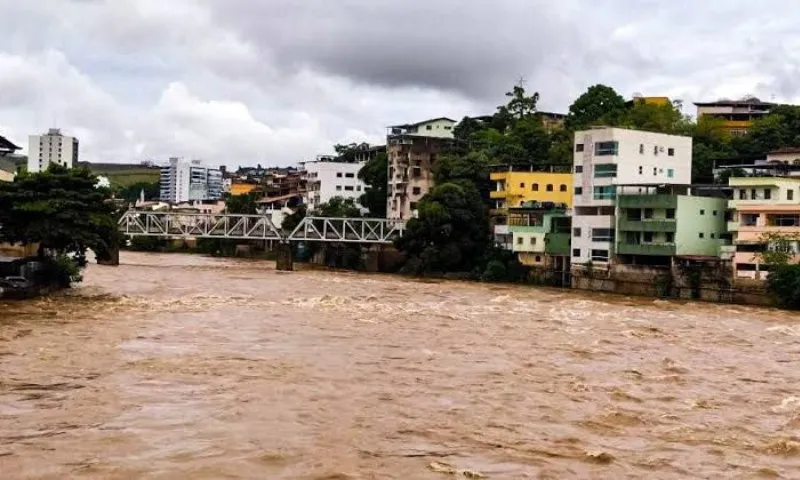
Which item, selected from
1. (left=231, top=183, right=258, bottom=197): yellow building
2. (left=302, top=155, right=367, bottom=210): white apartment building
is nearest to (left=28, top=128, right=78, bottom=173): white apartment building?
(left=231, top=183, right=258, bottom=197): yellow building

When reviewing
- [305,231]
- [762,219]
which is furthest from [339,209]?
[762,219]

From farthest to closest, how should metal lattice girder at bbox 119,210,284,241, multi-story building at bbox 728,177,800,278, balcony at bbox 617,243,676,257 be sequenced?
metal lattice girder at bbox 119,210,284,241 → balcony at bbox 617,243,676,257 → multi-story building at bbox 728,177,800,278

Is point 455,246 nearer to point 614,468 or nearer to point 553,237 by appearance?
point 553,237

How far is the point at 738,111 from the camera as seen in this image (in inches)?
2633

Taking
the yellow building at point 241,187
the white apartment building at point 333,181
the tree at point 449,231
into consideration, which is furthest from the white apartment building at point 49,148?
the tree at point 449,231

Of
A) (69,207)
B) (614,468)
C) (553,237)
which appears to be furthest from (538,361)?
(553,237)

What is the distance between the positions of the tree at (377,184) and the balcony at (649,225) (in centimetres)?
2689

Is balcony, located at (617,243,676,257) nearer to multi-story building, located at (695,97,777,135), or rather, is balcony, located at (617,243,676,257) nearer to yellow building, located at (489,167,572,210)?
yellow building, located at (489,167,572,210)

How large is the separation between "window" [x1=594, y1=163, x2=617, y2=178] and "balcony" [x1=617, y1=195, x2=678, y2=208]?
1162 millimetres

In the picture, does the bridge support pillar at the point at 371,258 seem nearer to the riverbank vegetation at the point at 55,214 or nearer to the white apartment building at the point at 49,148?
the riverbank vegetation at the point at 55,214

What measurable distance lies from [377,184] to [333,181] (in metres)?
6.93

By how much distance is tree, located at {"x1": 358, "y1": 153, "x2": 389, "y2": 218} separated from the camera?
219 ft

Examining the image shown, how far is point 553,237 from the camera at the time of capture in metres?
45.7

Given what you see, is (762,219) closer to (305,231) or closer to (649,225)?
(649,225)
